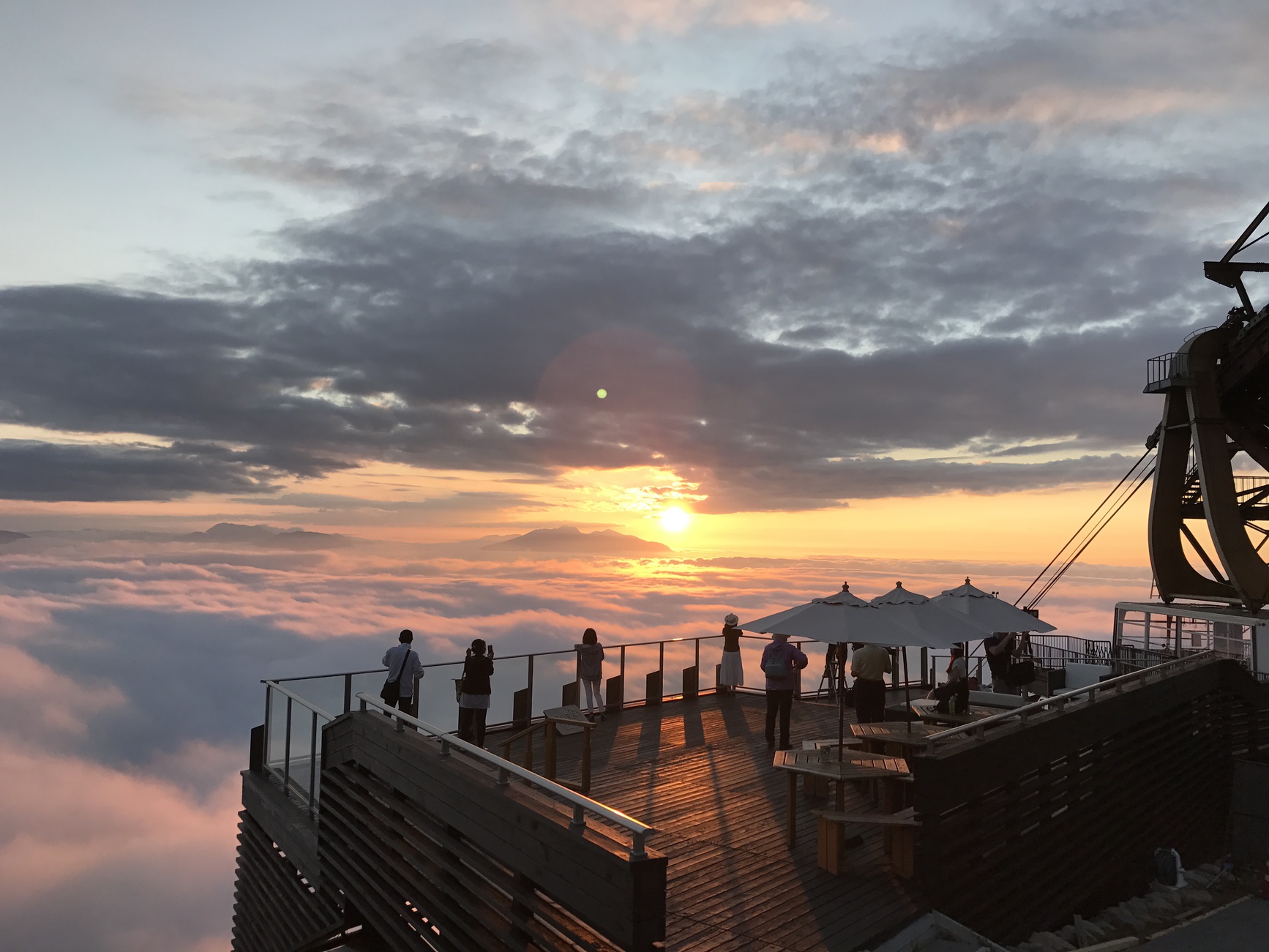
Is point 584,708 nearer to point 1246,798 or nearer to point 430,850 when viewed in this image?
point 430,850

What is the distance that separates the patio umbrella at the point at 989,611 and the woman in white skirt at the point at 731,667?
569 centimetres

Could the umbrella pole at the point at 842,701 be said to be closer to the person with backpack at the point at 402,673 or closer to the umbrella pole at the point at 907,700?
the umbrella pole at the point at 907,700

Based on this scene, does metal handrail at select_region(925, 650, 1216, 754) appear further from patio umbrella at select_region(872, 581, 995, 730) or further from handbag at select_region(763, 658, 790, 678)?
handbag at select_region(763, 658, 790, 678)

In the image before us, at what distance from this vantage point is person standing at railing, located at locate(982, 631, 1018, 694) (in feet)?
72.2

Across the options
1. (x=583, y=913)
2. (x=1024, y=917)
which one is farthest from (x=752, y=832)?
(x=583, y=913)

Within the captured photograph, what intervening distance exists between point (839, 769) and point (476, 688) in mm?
6622

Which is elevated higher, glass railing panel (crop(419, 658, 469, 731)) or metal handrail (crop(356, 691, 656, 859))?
metal handrail (crop(356, 691, 656, 859))

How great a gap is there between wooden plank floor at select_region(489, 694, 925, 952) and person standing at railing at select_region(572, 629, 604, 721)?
927mm

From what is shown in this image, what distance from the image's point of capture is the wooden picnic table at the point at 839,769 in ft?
33.8

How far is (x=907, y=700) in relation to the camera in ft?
36.1

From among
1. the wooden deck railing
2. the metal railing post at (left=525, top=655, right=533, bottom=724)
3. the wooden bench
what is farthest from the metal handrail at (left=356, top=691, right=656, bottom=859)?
the metal railing post at (left=525, top=655, right=533, bottom=724)

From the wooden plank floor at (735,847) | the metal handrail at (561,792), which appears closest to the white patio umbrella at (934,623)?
the wooden plank floor at (735,847)

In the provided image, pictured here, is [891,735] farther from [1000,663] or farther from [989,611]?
[1000,663]

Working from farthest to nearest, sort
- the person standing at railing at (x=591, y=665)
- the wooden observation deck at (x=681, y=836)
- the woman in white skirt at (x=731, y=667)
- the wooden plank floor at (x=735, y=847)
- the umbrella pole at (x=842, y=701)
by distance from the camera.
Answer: the woman in white skirt at (x=731, y=667)
the person standing at railing at (x=591, y=665)
the umbrella pole at (x=842, y=701)
the wooden plank floor at (x=735, y=847)
the wooden observation deck at (x=681, y=836)
